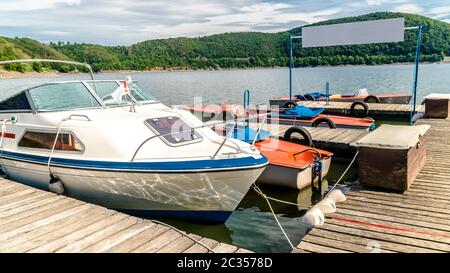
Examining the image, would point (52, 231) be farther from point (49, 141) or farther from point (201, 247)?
point (49, 141)

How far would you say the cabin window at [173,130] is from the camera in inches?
298

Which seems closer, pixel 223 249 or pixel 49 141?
pixel 223 249

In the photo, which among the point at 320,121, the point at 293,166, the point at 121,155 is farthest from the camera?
the point at 320,121

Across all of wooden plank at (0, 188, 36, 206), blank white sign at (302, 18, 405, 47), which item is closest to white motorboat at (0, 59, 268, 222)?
wooden plank at (0, 188, 36, 206)

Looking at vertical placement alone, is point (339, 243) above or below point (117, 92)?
below

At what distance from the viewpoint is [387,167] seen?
6.98 m

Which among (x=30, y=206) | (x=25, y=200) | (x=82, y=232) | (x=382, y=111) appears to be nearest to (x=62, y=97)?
(x=25, y=200)


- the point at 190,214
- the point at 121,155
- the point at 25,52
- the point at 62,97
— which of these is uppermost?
the point at 25,52

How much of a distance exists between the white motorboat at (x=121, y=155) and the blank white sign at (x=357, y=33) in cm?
947

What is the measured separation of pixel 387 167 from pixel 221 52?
166m

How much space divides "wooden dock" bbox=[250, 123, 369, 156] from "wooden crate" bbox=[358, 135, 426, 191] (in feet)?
15.2

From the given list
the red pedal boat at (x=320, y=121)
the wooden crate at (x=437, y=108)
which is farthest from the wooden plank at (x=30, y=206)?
the wooden crate at (x=437, y=108)

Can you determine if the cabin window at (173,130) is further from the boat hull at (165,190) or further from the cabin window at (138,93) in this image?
the cabin window at (138,93)

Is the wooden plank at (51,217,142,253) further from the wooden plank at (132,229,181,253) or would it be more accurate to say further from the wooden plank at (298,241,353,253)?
the wooden plank at (298,241,353,253)
